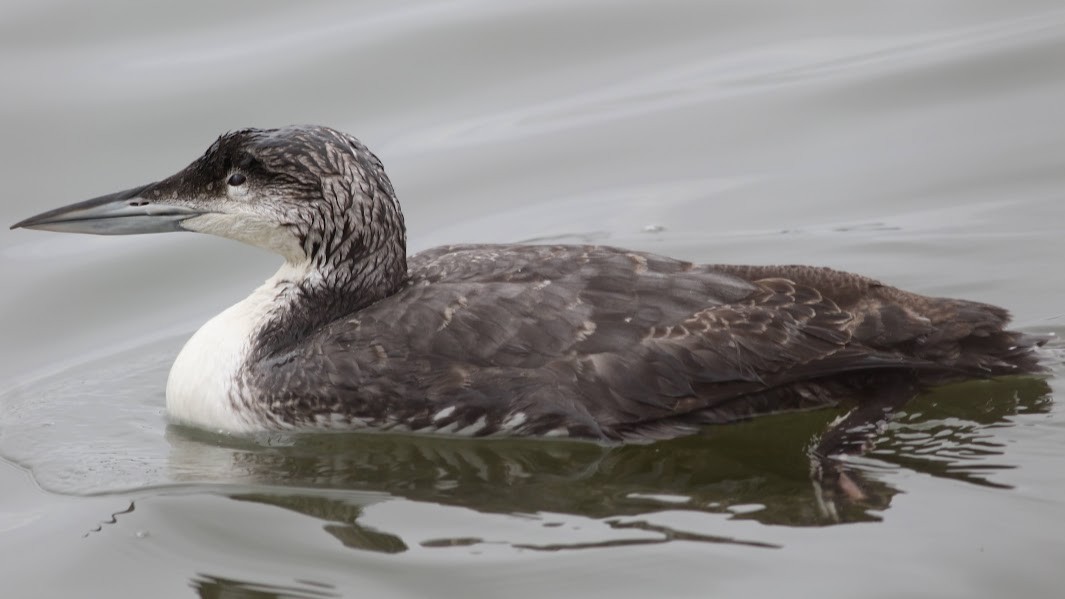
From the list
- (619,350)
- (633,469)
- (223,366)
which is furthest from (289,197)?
(633,469)

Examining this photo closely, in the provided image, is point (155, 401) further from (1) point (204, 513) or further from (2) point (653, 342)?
(2) point (653, 342)

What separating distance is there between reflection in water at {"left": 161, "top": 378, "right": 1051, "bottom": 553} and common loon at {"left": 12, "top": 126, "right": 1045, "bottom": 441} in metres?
0.10

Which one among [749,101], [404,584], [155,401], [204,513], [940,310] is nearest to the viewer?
[404,584]

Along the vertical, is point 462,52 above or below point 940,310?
above

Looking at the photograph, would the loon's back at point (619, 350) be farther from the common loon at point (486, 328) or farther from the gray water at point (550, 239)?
the gray water at point (550, 239)

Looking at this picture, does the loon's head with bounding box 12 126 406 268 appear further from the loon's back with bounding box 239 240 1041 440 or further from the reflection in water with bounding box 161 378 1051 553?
the reflection in water with bounding box 161 378 1051 553

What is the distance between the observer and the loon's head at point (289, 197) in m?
6.60

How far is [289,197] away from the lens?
6.64m

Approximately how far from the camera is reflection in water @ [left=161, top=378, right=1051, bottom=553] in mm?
5848

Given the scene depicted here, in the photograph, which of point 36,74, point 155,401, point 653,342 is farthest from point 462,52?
point 653,342

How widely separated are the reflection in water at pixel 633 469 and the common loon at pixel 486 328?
0.32 ft

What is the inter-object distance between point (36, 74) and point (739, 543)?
6425mm

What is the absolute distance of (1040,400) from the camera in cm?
649

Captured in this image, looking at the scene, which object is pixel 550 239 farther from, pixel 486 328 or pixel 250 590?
pixel 250 590
